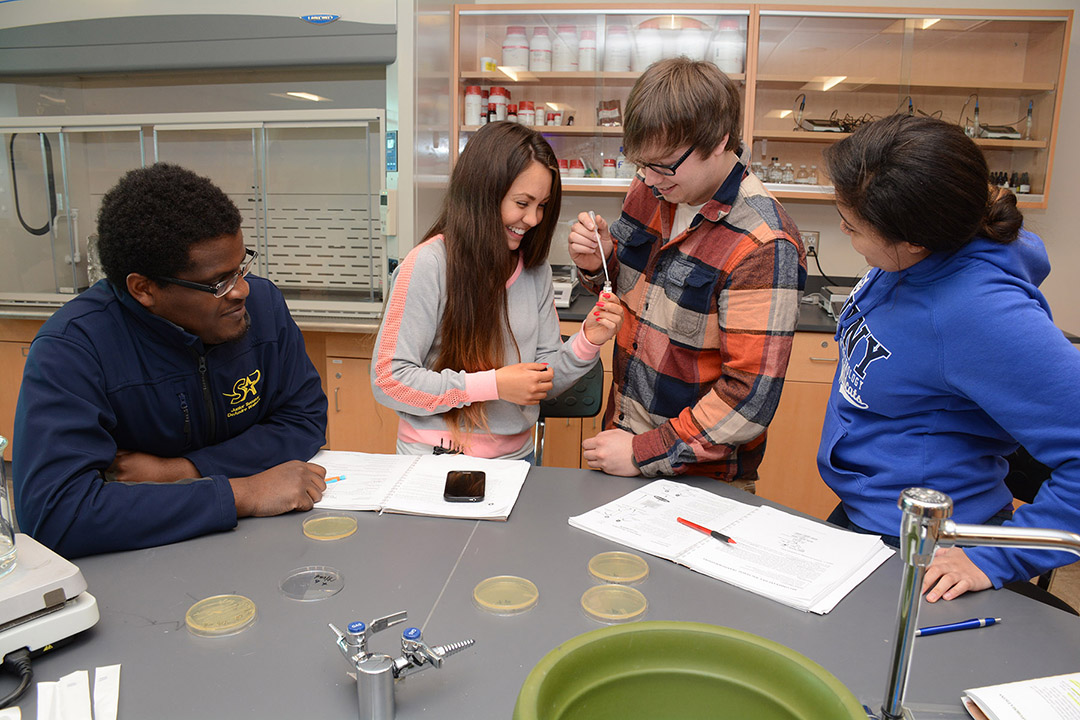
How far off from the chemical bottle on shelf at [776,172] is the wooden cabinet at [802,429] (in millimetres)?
835

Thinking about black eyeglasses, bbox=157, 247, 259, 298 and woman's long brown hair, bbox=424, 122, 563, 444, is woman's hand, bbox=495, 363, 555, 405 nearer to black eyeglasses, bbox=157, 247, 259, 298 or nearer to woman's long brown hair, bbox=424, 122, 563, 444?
woman's long brown hair, bbox=424, 122, 563, 444

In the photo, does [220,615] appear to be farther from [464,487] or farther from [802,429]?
[802,429]

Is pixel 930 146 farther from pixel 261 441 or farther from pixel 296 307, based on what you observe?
pixel 296 307

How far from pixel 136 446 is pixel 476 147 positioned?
0.86m

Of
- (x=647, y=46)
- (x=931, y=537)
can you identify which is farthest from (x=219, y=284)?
(x=647, y=46)

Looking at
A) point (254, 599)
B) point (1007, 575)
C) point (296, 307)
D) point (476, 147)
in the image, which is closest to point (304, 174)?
point (296, 307)

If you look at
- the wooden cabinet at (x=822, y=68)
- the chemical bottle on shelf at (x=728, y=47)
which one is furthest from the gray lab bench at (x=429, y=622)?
the chemical bottle on shelf at (x=728, y=47)

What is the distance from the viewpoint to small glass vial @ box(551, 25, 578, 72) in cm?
307

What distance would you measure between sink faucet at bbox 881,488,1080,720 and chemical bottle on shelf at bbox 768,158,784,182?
2.77 meters

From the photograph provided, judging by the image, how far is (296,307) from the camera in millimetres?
2760

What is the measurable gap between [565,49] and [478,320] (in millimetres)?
2099

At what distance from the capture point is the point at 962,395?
3.26 ft

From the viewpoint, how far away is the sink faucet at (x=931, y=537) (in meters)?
0.51

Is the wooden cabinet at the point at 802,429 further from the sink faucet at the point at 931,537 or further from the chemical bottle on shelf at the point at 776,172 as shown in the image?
the sink faucet at the point at 931,537
